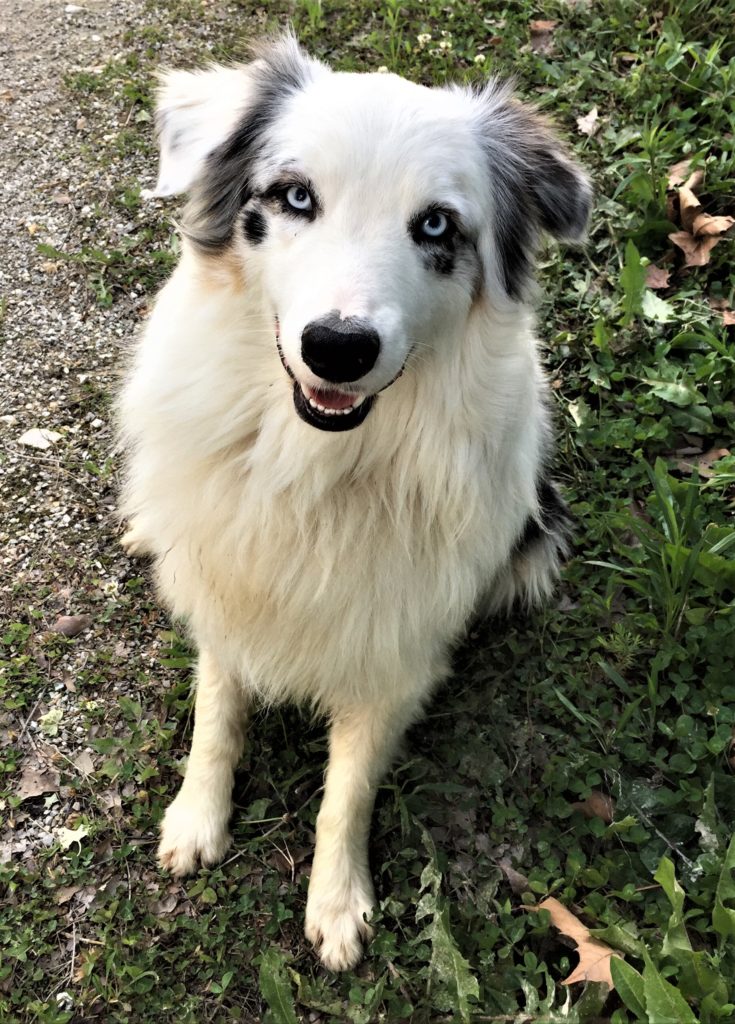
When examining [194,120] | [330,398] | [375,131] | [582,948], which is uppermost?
[375,131]

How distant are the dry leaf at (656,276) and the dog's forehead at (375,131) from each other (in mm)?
1975

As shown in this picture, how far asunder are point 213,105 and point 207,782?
79.6 inches

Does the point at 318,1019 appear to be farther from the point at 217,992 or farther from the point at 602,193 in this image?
the point at 602,193

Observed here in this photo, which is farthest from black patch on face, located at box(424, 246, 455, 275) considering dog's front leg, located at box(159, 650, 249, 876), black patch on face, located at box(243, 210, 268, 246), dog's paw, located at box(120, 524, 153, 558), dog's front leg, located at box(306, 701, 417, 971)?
dog's paw, located at box(120, 524, 153, 558)

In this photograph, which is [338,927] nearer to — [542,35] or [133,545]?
[133,545]

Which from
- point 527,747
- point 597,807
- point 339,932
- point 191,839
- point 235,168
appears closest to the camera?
point 235,168

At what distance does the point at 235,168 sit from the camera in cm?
225

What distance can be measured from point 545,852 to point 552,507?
118 cm

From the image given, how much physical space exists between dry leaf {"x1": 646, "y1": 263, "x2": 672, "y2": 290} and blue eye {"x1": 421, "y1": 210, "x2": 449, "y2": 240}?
6.95ft

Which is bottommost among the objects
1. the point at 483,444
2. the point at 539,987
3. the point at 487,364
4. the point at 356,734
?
the point at 539,987

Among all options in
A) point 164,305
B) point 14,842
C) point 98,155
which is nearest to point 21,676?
point 14,842

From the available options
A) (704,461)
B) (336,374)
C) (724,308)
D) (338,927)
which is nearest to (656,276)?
(724,308)

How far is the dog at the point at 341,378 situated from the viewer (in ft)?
6.64

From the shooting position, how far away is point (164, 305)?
2438 millimetres
